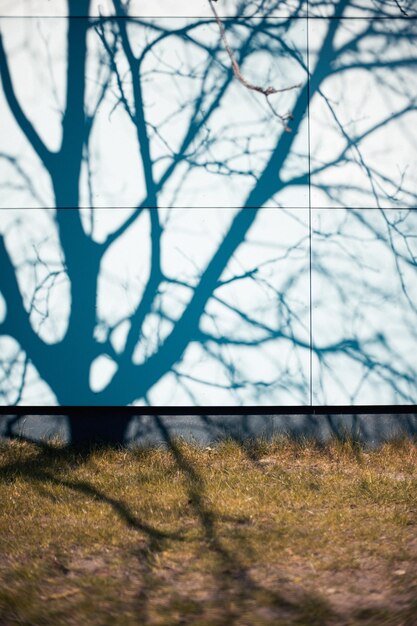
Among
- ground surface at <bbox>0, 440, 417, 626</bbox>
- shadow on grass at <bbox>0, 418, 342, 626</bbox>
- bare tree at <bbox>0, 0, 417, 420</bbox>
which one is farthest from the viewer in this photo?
bare tree at <bbox>0, 0, 417, 420</bbox>

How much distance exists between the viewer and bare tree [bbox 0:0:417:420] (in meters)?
7.80

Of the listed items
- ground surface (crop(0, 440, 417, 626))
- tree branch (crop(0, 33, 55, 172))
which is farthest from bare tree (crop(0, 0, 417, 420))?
ground surface (crop(0, 440, 417, 626))

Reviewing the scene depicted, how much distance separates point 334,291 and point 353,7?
3006 mm

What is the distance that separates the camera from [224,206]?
25.6 feet

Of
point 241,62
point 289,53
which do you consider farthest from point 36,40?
point 289,53

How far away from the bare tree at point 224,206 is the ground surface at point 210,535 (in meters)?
0.84

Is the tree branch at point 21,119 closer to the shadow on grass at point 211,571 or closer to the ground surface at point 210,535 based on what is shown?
the ground surface at point 210,535

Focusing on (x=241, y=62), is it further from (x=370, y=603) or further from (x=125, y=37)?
(x=370, y=603)

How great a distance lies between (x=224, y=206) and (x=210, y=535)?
3727 millimetres

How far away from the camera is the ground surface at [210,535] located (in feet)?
13.6

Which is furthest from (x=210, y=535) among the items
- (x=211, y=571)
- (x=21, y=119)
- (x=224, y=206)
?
(x=21, y=119)

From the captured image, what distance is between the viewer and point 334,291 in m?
7.80

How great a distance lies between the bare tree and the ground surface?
84 centimetres

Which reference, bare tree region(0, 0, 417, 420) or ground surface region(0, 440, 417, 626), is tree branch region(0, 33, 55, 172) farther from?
ground surface region(0, 440, 417, 626)
